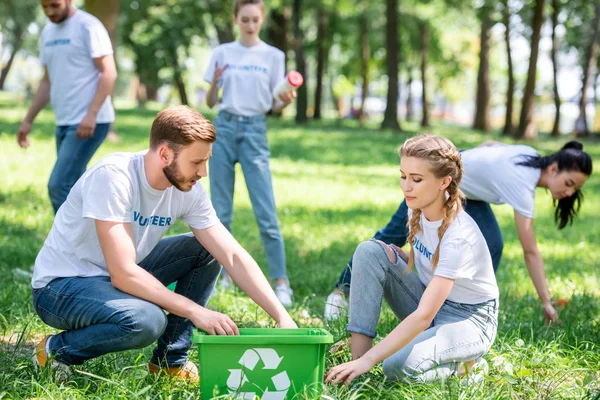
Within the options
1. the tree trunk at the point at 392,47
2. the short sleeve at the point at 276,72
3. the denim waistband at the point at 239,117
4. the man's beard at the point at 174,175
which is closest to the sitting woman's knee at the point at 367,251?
the man's beard at the point at 174,175

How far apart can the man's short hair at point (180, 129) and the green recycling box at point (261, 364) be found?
2.36ft

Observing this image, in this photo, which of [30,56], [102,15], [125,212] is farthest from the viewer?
[30,56]

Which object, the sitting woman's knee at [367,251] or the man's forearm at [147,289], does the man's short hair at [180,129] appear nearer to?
the man's forearm at [147,289]

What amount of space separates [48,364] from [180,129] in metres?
1.05

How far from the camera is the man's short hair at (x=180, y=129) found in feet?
9.44

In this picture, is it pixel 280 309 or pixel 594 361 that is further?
pixel 594 361

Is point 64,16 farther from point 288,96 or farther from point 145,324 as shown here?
point 145,324

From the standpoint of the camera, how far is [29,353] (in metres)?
3.49

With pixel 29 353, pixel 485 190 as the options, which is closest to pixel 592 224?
pixel 485 190

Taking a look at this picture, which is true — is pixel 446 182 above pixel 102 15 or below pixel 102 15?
below

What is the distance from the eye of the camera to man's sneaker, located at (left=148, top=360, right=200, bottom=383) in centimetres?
325

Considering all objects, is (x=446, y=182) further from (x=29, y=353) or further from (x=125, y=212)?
(x=29, y=353)

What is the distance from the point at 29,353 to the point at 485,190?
8.53 ft

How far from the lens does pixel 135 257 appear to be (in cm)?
301
